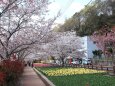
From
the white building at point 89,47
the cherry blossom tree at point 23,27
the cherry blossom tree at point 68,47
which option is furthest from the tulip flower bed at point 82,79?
the white building at point 89,47

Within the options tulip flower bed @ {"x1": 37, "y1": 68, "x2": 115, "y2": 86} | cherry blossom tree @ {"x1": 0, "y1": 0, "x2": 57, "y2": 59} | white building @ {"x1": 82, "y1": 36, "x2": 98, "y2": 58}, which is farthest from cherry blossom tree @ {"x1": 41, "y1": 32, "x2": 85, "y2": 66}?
cherry blossom tree @ {"x1": 0, "y1": 0, "x2": 57, "y2": 59}

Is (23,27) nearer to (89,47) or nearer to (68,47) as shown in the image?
(68,47)

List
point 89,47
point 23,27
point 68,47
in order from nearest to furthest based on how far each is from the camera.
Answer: point 23,27
point 68,47
point 89,47

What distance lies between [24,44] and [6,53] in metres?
1.21

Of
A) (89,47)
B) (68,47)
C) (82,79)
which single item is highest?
(89,47)

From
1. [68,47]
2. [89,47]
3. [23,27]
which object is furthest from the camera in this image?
[89,47]

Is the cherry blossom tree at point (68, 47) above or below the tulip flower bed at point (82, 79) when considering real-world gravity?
above

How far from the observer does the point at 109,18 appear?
8806cm

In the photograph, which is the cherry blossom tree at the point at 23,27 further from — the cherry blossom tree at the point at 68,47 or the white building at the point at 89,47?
the white building at the point at 89,47

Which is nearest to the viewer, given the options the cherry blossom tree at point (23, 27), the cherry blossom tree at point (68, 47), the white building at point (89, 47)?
the cherry blossom tree at point (23, 27)

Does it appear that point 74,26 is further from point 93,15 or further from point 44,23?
point 44,23

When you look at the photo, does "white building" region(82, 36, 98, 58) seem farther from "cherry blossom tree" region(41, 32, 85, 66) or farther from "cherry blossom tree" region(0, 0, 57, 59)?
"cherry blossom tree" region(0, 0, 57, 59)

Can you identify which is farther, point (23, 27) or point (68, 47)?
point (68, 47)

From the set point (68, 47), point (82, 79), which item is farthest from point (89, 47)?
point (82, 79)
